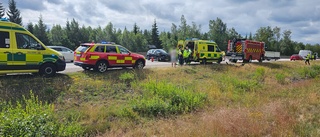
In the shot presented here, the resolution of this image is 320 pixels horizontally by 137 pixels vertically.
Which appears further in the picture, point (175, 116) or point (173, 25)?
point (173, 25)

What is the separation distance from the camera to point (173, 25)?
59.2 m

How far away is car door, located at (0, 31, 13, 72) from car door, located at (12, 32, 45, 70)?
147 millimetres

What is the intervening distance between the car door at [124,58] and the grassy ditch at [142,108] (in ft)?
2.53

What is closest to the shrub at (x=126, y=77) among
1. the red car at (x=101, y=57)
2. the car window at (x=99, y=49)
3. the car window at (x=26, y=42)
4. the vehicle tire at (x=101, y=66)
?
the vehicle tire at (x=101, y=66)

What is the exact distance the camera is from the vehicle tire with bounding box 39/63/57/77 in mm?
9914

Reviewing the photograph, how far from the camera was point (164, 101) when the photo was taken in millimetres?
8992

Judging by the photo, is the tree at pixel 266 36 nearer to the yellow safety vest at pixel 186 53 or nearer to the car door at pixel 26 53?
the yellow safety vest at pixel 186 53

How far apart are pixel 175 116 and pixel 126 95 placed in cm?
291

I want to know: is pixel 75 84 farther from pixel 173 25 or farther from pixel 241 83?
pixel 173 25

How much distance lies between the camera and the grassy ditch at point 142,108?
227 inches

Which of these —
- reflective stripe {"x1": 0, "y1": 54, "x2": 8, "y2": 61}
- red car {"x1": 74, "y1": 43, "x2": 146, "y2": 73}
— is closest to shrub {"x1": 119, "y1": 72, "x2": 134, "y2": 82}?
red car {"x1": 74, "y1": 43, "x2": 146, "y2": 73}

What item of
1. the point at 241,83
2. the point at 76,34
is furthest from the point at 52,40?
the point at 241,83

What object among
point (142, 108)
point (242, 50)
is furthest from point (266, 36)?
point (142, 108)

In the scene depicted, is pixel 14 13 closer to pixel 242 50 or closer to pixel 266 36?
pixel 242 50
